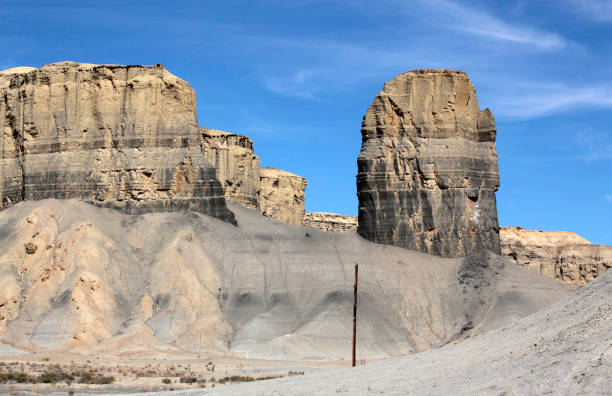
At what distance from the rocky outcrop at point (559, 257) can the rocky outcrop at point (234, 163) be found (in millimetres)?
29105

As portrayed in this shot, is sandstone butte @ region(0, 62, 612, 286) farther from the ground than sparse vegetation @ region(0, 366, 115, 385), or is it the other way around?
sandstone butte @ region(0, 62, 612, 286)

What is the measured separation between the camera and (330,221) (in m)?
126

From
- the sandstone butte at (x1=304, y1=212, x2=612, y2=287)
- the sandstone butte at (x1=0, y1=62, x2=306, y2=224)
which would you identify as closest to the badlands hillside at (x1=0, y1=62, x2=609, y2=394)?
the sandstone butte at (x1=0, y1=62, x2=306, y2=224)

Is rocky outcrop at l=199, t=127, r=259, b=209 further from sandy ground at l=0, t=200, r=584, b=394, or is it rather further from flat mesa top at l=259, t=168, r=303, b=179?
sandy ground at l=0, t=200, r=584, b=394

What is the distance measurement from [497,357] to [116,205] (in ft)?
157

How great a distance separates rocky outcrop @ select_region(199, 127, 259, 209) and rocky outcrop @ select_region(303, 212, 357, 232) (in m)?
19.0

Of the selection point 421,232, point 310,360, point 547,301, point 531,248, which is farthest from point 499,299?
point 531,248

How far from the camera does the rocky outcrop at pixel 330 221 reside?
403 feet

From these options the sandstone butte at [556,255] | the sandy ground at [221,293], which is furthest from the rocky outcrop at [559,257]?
the sandy ground at [221,293]

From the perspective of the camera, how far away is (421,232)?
232 ft

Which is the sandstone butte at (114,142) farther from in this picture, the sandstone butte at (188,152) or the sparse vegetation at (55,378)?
the sparse vegetation at (55,378)

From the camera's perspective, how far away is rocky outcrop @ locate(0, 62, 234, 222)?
69.8 m

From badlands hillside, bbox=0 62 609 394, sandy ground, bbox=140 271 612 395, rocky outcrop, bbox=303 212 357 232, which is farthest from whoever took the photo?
rocky outcrop, bbox=303 212 357 232

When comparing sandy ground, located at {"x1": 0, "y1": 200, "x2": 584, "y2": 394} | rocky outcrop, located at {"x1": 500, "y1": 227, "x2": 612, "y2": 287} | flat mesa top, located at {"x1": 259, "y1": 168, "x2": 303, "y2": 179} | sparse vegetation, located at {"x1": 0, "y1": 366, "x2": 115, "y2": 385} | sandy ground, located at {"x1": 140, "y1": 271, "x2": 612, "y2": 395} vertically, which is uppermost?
flat mesa top, located at {"x1": 259, "y1": 168, "x2": 303, "y2": 179}
